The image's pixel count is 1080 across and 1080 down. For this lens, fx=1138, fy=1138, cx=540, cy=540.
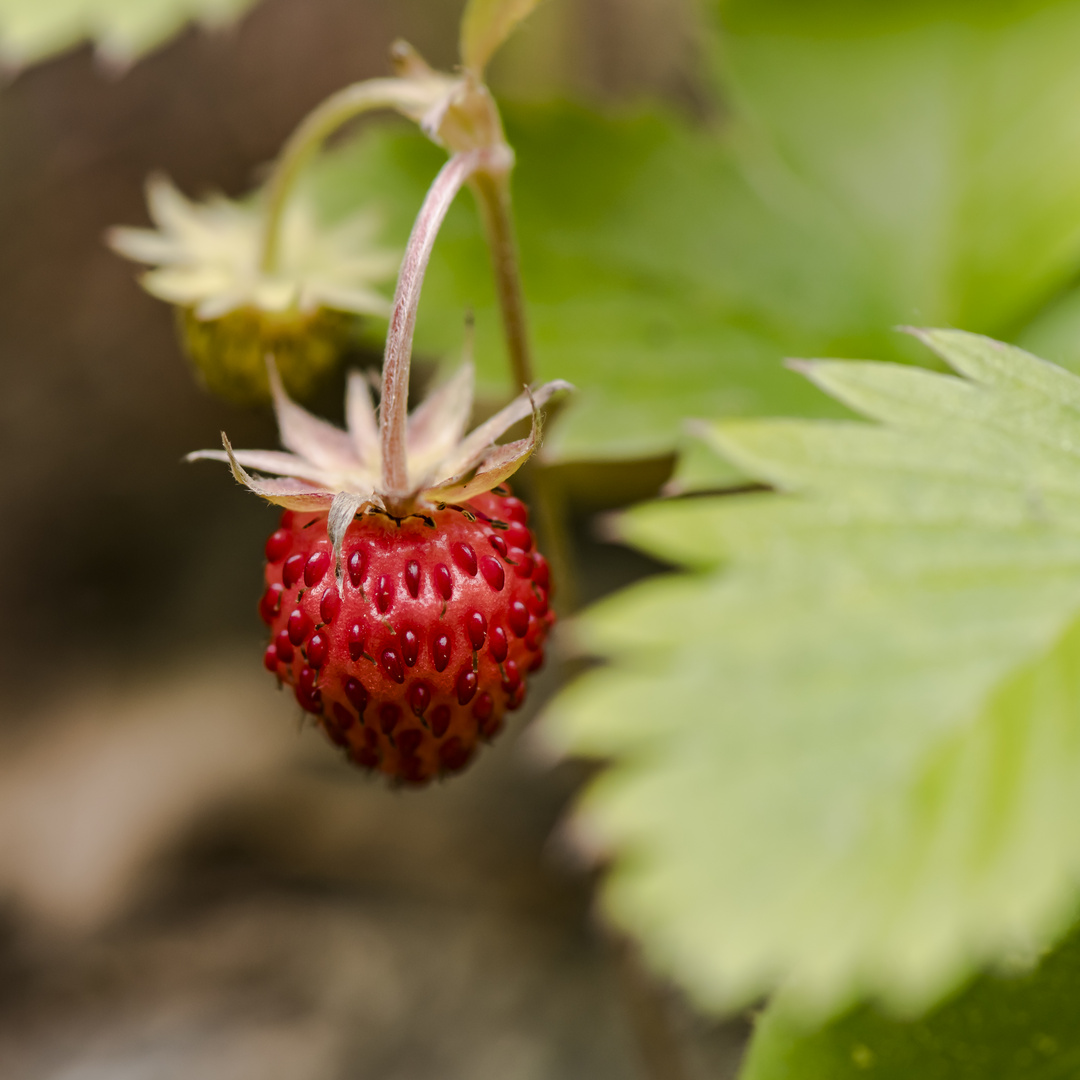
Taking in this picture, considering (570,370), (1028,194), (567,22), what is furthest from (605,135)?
(567,22)

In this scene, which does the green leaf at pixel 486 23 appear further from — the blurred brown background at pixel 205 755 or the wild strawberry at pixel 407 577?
the blurred brown background at pixel 205 755

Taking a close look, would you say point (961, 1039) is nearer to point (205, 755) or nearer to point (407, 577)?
point (407, 577)

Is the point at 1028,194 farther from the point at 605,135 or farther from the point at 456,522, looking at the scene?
the point at 456,522

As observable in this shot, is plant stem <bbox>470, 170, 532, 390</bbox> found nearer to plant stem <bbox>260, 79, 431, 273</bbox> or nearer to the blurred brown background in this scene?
plant stem <bbox>260, 79, 431, 273</bbox>

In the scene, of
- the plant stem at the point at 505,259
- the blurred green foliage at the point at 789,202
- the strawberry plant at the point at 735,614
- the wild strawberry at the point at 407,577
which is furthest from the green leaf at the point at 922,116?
the wild strawberry at the point at 407,577

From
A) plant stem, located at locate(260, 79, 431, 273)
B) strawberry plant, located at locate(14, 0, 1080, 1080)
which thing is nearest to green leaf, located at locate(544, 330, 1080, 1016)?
strawberry plant, located at locate(14, 0, 1080, 1080)

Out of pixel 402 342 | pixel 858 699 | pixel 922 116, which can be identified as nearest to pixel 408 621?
pixel 402 342
